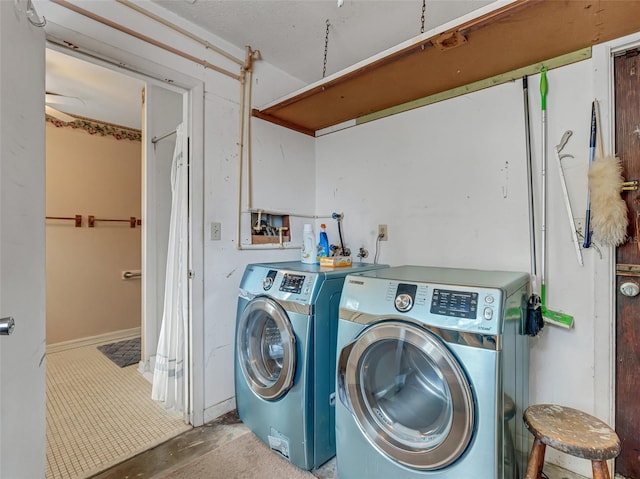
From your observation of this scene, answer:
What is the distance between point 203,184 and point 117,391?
176 cm

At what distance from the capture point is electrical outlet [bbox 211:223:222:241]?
196 cm

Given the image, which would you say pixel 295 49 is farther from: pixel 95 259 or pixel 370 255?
pixel 95 259

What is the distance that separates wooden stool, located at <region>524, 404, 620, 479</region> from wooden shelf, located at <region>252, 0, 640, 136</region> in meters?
1.54

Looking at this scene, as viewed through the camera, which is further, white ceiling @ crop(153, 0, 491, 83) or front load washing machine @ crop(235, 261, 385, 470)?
white ceiling @ crop(153, 0, 491, 83)

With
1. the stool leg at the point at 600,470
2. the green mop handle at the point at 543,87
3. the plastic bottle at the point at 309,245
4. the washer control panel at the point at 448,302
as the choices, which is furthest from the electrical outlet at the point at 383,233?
the stool leg at the point at 600,470

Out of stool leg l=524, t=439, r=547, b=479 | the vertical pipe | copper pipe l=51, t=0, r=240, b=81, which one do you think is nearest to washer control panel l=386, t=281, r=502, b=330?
stool leg l=524, t=439, r=547, b=479

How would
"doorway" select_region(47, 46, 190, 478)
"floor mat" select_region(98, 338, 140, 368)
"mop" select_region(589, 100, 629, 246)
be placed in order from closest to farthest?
"mop" select_region(589, 100, 629, 246) < "doorway" select_region(47, 46, 190, 478) < "floor mat" select_region(98, 338, 140, 368)

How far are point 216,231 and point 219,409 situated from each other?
1143 mm

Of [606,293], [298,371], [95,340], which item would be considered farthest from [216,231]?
[95,340]

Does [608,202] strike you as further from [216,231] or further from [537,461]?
[216,231]

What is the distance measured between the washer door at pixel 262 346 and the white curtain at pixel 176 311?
0.40 metres

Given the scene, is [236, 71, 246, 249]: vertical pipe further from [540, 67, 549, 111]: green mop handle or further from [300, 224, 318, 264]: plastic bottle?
[540, 67, 549, 111]: green mop handle

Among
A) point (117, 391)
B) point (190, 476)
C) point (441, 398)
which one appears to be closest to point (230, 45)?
point (441, 398)

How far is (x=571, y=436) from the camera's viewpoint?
1073 mm
